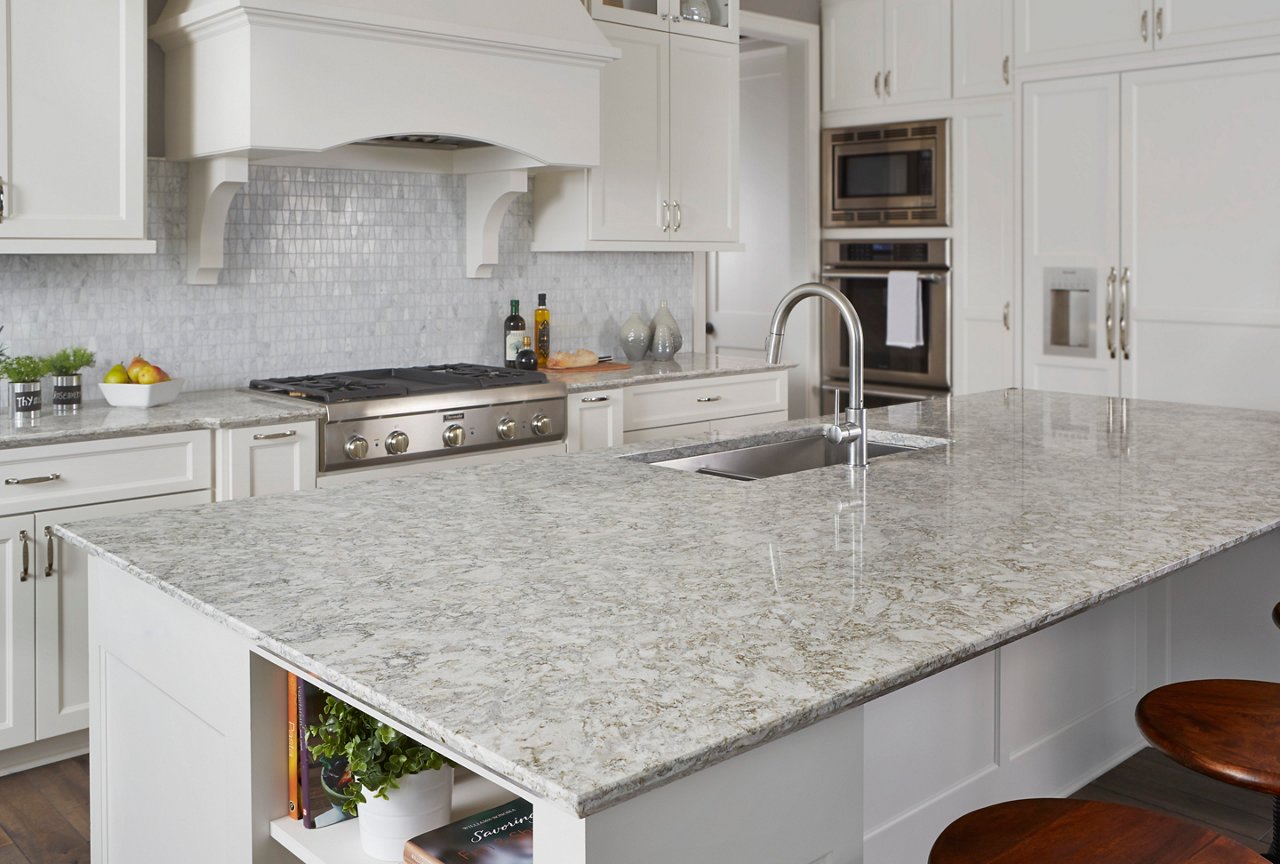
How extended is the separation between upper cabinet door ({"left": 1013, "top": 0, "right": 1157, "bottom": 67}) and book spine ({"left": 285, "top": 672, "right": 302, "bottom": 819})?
4.35 m

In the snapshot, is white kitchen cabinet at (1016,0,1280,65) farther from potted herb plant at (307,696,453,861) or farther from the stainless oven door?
potted herb plant at (307,696,453,861)

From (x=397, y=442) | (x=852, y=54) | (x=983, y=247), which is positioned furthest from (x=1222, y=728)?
(x=852, y=54)

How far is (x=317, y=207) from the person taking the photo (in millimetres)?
4102

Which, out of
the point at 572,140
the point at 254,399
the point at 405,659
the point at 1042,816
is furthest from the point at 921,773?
the point at 572,140

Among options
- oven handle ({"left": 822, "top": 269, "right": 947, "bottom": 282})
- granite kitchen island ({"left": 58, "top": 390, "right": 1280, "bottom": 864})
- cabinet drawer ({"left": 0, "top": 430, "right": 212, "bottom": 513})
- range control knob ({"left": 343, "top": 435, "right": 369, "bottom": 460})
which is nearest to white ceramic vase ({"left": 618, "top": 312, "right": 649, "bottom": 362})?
oven handle ({"left": 822, "top": 269, "right": 947, "bottom": 282})

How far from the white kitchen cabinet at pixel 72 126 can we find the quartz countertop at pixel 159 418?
1.55ft

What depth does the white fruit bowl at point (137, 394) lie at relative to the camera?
340 cm

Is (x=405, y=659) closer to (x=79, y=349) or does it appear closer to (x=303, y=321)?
(x=79, y=349)

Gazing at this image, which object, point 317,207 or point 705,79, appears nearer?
point 317,207

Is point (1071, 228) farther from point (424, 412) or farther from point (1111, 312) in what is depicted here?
point (424, 412)

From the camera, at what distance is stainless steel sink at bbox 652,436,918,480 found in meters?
2.77

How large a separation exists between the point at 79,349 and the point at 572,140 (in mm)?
1772

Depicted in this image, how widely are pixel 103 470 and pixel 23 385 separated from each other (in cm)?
37

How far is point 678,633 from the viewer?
1.36 metres
